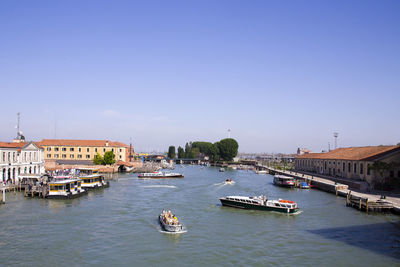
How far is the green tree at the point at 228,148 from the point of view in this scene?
608 ft

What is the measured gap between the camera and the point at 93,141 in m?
114

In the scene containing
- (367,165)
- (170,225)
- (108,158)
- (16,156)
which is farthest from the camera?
(108,158)

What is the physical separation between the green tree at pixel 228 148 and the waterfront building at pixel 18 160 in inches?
4954

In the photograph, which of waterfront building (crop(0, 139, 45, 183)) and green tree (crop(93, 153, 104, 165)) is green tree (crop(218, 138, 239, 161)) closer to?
green tree (crop(93, 153, 104, 165))

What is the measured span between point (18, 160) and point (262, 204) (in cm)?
4150

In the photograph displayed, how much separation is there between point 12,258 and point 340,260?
23.5 meters

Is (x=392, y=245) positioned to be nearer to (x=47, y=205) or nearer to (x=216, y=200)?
(x=216, y=200)

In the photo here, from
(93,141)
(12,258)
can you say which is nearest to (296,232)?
(12,258)

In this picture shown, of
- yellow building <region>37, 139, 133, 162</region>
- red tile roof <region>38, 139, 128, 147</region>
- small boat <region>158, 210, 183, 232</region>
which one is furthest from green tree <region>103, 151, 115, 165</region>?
small boat <region>158, 210, 183, 232</region>

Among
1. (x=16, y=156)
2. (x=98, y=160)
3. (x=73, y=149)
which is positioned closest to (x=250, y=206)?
(x=16, y=156)

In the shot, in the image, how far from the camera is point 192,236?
30.8 m

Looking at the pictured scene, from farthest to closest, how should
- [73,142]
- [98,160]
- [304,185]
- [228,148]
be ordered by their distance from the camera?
[228,148]
[73,142]
[98,160]
[304,185]

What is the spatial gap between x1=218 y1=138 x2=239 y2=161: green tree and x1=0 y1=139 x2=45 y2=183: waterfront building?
125829mm

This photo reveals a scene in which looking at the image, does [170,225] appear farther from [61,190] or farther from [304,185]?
[304,185]
